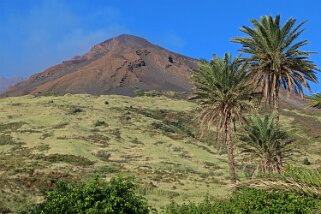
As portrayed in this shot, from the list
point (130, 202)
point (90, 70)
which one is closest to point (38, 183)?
point (130, 202)

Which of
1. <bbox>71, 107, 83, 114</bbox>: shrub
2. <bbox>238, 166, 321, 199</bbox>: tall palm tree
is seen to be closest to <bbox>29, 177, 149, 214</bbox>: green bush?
<bbox>238, 166, 321, 199</bbox>: tall palm tree

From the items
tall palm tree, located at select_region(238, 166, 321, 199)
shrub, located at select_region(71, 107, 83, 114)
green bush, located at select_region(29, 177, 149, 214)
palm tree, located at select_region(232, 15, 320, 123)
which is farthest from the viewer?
shrub, located at select_region(71, 107, 83, 114)

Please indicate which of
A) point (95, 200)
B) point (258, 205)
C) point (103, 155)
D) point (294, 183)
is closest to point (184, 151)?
point (103, 155)

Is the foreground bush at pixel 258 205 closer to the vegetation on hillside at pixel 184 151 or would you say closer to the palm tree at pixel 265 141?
the vegetation on hillside at pixel 184 151

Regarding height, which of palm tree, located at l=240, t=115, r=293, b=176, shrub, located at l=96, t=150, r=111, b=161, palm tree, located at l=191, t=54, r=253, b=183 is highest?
palm tree, located at l=191, t=54, r=253, b=183

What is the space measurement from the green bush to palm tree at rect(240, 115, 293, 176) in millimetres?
17784

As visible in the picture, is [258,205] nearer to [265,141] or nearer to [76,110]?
[265,141]

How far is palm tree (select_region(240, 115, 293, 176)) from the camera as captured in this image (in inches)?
1202

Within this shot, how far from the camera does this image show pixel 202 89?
99.0 feet

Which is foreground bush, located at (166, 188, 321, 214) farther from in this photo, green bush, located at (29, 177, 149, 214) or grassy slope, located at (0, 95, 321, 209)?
grassy slope, located at (0, 95, 321, 209)

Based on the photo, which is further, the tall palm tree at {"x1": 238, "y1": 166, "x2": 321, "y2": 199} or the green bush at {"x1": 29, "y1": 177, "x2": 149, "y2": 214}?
the green bush at {"x1": 29, "y1": 177, "x2": 149, "y2": 214}

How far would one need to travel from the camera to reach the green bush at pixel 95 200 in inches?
550

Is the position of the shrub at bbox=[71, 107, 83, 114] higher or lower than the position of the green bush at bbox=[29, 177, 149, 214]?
higher

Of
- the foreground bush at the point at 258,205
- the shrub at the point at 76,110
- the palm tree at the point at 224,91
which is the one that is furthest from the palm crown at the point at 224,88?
the shrub at the point at 76,110
